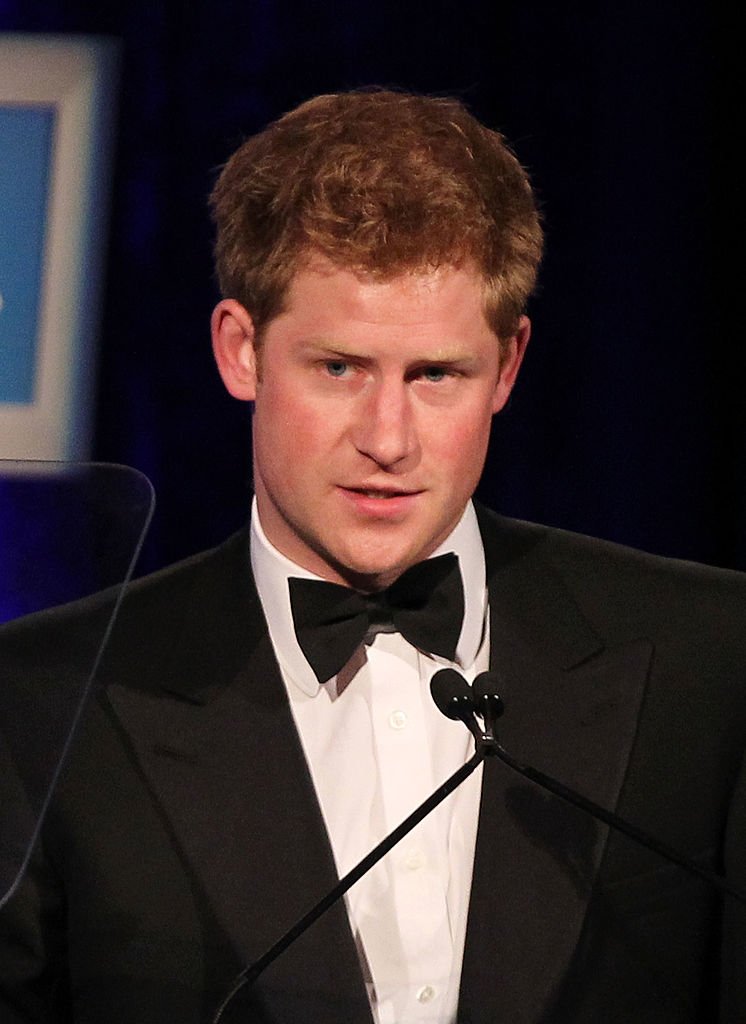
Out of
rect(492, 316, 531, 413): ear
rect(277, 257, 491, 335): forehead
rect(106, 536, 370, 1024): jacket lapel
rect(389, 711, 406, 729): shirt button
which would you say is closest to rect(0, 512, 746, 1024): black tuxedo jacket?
rect(106, 536, 370, 1024): jacket lapel

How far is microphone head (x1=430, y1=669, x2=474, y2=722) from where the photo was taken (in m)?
1.35

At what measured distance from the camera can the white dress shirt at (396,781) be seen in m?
1.60

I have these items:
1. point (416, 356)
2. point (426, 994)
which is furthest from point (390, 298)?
point (426, 994)

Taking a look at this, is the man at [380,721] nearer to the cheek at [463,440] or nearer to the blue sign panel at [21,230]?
the cheek at [463,440]

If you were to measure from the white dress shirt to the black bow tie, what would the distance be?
48mm

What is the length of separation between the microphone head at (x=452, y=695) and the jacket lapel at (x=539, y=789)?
156mm

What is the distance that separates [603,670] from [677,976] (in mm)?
327

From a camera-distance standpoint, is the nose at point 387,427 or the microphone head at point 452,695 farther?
the nose at point 387,427

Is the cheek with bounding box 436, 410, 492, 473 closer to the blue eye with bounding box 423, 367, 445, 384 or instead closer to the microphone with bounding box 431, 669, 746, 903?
the blue eye with bounding box 423, 367, 445, 384

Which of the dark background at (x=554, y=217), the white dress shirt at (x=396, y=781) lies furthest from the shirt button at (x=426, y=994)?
the dark background at (x=554, y=217)

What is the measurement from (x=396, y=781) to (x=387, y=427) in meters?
0.39

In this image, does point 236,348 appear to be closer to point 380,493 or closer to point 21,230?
point 380,493

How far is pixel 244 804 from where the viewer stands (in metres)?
1.61

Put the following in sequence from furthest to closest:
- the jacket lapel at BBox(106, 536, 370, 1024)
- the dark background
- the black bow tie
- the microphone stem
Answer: the dark background, the black bow tie, the jacket lapel at BBox(106, 536, 370, 1024), the microphone stem
